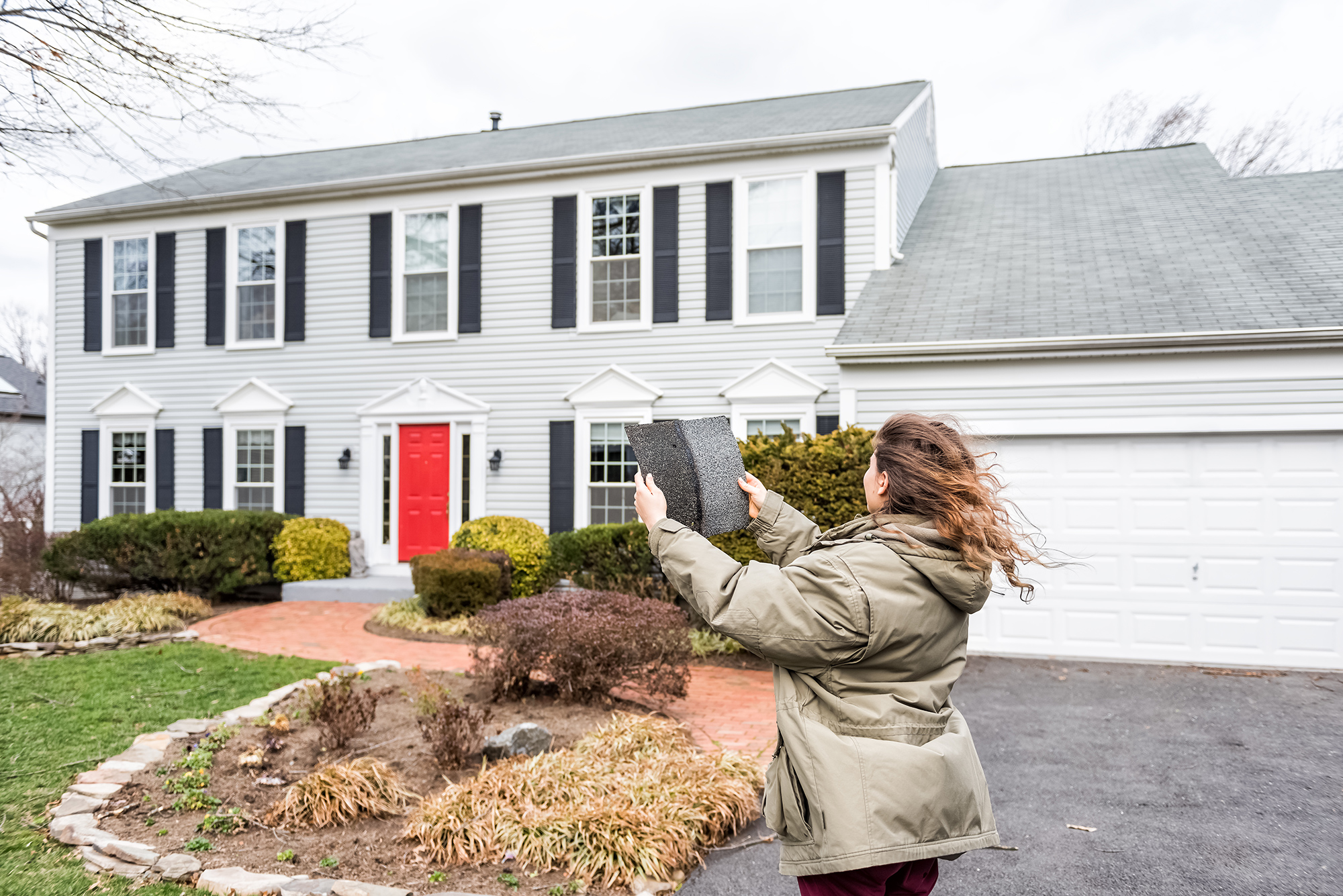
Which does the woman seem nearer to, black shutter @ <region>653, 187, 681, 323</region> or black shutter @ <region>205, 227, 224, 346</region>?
black shutter @ <region>653, 187, 681, 323</region>

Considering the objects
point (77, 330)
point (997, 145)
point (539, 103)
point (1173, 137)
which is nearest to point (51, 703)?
point (77, 330)

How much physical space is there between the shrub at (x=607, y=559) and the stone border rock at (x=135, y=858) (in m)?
4.74

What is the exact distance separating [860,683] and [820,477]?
17.4 ft

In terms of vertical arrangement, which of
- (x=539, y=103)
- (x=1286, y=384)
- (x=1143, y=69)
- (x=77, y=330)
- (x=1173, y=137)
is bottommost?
(x=1286, y=384)

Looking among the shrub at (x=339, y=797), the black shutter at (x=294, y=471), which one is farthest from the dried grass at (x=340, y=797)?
the black shutter at (x=294, y=471)

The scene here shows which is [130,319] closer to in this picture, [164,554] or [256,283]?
[256,283]

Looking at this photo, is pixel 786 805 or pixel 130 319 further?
Answer: pixel 130 319

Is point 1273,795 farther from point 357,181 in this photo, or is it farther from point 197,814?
point 357,181

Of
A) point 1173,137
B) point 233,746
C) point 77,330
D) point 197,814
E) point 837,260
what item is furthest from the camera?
point 1173,137

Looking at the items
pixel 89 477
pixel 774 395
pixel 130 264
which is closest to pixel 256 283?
pixel 130 264

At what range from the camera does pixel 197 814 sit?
371cm

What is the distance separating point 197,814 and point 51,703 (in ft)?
8.31

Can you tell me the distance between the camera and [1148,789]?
4316mm

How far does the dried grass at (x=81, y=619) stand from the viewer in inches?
294
